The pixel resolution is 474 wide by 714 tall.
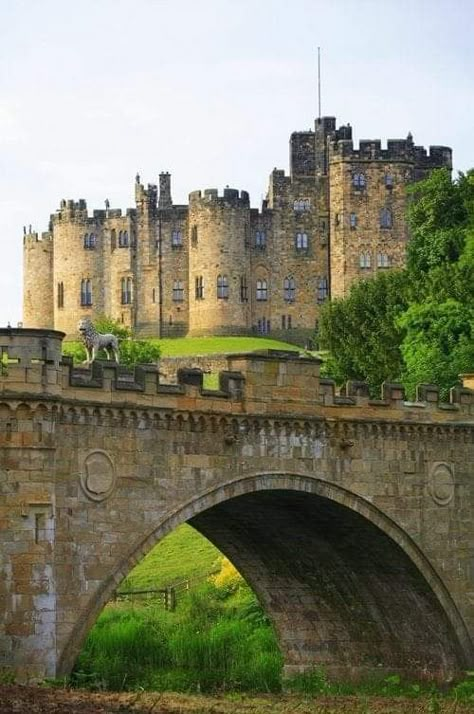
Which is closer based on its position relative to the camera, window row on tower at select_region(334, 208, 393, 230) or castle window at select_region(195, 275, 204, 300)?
window row on tower at select_region(334, 208, 393, 230)

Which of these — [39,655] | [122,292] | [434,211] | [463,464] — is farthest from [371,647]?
[122,292]

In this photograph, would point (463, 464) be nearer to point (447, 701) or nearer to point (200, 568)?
point (447, 701)

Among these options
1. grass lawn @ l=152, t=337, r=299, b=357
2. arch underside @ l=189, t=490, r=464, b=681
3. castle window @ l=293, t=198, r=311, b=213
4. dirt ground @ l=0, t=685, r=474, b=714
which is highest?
castle window @ l=293, t=198, r=311, b=213

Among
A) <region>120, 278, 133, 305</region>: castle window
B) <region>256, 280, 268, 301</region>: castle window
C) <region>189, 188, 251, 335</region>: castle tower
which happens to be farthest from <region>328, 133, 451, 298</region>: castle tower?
<region>120, 278, 133, 305</region>: castle window

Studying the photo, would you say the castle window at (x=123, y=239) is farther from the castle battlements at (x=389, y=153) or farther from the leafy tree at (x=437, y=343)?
the leafy tree at (x=437, y=343)

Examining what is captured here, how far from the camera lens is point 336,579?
2152 inches

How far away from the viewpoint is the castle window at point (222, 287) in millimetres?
150125

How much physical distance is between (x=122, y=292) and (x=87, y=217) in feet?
21.5

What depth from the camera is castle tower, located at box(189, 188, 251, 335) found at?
493ft

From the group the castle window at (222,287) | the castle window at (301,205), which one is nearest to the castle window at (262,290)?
the castle window at (222,287)

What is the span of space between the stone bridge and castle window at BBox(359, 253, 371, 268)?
90.6 meters

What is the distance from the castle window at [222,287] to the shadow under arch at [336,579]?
93833 mm

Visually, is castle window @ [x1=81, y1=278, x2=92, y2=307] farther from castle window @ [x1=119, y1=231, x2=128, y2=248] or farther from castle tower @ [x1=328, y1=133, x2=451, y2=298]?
castle tower @ [x1=328, y1=133, x2=451, y2=298]

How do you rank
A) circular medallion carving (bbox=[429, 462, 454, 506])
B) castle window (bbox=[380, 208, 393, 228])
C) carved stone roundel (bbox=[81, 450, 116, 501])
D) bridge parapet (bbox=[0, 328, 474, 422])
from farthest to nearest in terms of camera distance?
castle window (bbox=[380, 208, 393, 228])
circular medallion carving (bbox=[429, 462, 454, 506])
carved stone roundel (bbox=[81, 450, 116, 501])
bridge parapet (bbox=[0, 328, 474, 422])
